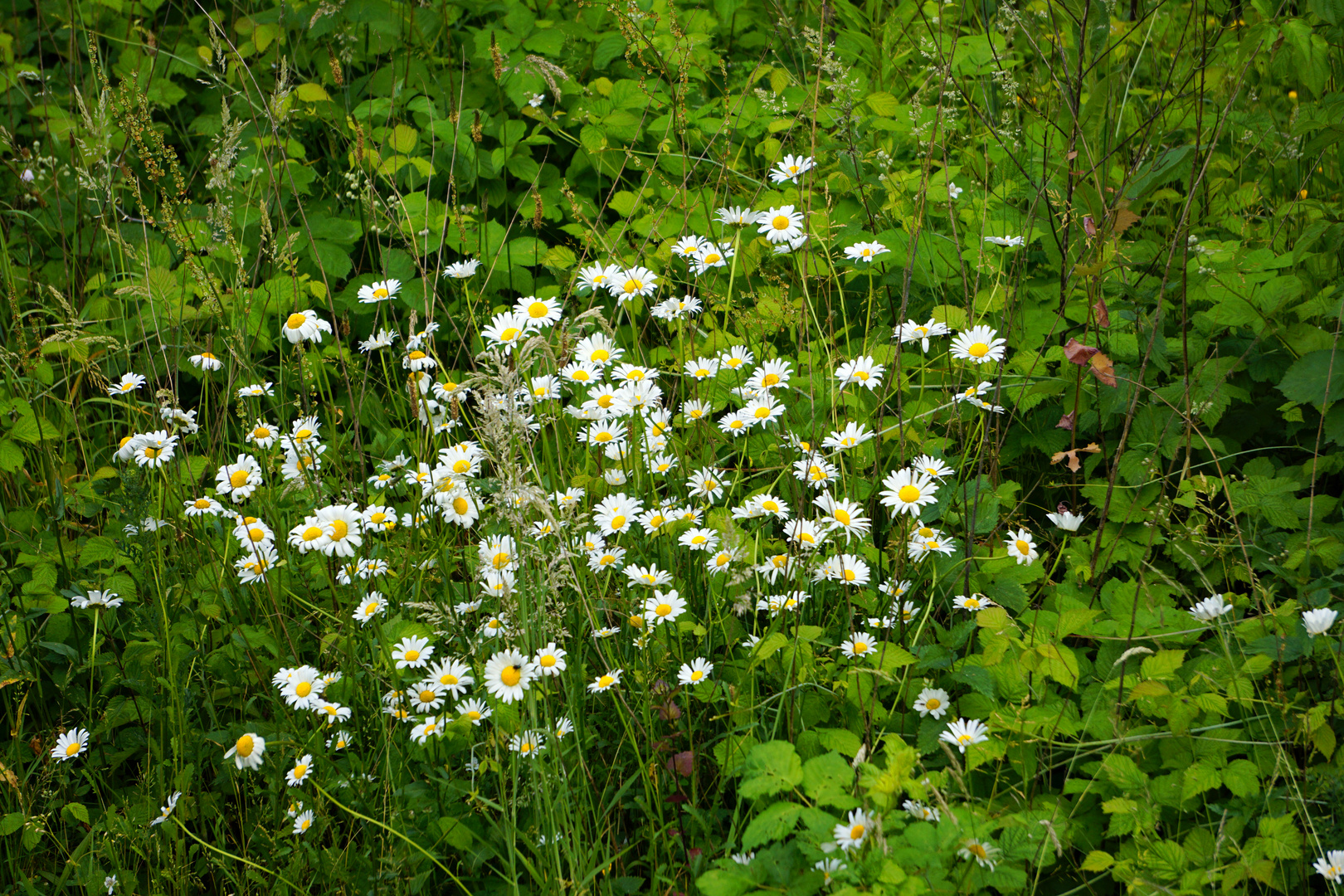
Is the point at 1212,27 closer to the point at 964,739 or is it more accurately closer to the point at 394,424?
the point at 964,739

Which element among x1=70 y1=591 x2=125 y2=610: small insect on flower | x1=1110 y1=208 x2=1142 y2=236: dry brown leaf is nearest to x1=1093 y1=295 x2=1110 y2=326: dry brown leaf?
x1=1110 y1=208 x2=1142 y2=236: dry brown leaf

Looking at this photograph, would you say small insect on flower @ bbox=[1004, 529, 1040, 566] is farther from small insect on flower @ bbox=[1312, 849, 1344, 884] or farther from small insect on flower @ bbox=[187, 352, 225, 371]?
small insect on flower @ bbox=[187, 352, 225, 371]

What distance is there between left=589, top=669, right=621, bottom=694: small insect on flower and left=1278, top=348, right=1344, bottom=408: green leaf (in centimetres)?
144

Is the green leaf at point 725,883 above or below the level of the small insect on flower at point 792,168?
below

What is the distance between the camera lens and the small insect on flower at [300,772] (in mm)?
1756

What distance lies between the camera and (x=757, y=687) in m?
1.84

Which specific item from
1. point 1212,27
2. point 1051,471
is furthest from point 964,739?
point 1212,27

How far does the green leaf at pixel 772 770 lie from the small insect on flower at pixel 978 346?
983mm

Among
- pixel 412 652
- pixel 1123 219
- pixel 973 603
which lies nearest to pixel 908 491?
pixel 973 603

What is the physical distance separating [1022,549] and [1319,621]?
564 mm

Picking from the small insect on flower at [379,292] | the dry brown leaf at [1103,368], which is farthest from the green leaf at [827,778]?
the small insect on flower at [379,292]

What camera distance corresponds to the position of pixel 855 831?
4.33 ft

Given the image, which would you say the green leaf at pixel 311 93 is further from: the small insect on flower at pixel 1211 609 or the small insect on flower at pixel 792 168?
the small insect on flower at pixel 1211 609

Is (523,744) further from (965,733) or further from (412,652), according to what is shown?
(965,733)
